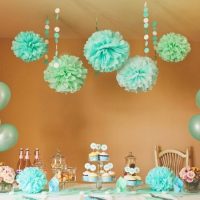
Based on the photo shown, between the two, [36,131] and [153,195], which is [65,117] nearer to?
[36,131]

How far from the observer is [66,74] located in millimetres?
2332

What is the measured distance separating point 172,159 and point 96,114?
2.88 feet

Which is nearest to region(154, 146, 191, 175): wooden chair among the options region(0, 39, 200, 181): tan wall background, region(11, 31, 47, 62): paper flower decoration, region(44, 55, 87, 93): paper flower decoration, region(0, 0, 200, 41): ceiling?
region(0, 39, 200, 181): tan wall background

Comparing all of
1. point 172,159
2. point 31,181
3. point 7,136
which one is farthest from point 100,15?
point 172,159

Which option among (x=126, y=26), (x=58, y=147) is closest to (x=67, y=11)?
(x=126, y=26)

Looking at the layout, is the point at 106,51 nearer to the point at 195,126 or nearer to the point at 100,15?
the point at 100,15

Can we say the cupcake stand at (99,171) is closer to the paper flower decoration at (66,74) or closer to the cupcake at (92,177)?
the cupcake at (92,177)

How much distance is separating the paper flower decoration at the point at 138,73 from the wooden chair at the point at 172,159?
1.27 m

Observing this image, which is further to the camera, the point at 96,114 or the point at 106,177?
the point at 96,114

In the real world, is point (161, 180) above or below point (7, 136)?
below

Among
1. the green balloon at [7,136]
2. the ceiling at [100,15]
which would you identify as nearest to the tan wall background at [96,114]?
the ceiling at [100,15]

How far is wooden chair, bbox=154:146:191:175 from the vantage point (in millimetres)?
3406

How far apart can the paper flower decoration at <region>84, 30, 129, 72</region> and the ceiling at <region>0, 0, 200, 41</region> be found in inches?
17.1

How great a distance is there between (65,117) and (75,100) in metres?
0.20
